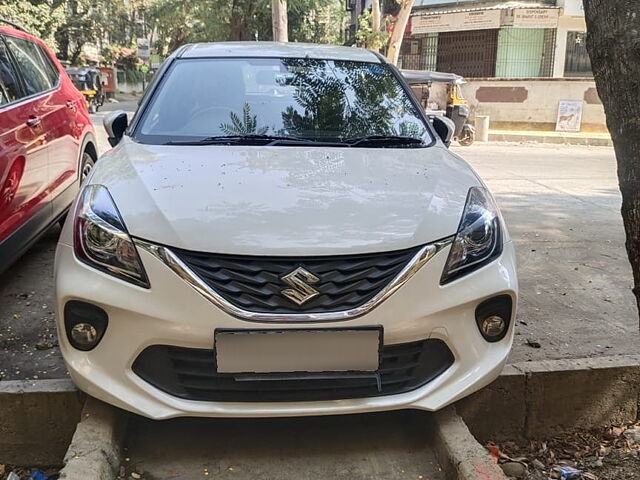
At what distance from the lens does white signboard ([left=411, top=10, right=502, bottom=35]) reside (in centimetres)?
2039

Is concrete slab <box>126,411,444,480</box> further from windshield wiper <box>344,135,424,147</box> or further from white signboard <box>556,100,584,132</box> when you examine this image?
white signboard <box>556,100,584,132</box>

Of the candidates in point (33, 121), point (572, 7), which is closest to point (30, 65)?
point (33, 121)

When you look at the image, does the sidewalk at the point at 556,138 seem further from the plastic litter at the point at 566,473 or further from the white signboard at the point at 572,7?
the plastic litter at the point at 566,473

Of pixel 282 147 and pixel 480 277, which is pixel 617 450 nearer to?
pixel 480 277

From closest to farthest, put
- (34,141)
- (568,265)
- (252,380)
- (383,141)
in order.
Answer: (252,380), (383,141), (34,141), (568,265)

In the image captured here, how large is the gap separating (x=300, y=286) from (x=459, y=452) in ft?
2.89

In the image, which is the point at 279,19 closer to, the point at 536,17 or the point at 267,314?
the point at 536,17

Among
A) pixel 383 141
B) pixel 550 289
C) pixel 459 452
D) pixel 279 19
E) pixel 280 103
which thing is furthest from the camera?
pixel 279 19

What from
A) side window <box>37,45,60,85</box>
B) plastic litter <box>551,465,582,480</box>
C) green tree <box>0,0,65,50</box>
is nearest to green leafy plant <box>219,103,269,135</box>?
plastic litter <box>551,465,582,480</box>

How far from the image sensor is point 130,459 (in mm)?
2453

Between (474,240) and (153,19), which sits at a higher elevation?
(153,19)

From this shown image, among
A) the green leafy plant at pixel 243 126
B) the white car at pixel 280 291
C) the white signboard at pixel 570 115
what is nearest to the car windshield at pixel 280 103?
the green leafy plant at pixel 243 126

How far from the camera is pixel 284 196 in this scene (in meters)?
2.41

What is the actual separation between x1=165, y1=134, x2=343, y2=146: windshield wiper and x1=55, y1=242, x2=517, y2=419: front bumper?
0.89m
